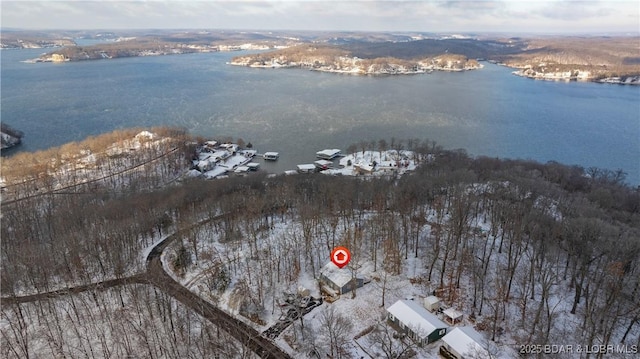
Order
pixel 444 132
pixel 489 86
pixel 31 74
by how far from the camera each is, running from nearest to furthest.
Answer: pixel 444 132 → pixel 489 86 → pixel 31 74

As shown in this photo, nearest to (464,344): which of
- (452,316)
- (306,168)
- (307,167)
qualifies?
(452,316)

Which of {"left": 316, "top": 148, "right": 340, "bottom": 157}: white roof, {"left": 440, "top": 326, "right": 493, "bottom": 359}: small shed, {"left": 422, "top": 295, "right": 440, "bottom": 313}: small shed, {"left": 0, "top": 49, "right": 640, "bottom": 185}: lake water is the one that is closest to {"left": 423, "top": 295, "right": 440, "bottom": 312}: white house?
{"left": 422, "top": 295, "right": 440, "bottom": 313}: small shed

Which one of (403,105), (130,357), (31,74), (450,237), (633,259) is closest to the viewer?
(130,357)

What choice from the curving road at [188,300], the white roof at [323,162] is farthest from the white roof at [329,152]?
the curving road at [188,300]

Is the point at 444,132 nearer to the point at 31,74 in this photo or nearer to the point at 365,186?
the point at 365,186

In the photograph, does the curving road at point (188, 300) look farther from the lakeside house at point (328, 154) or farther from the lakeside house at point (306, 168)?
the lakeside house at point (328, 154)

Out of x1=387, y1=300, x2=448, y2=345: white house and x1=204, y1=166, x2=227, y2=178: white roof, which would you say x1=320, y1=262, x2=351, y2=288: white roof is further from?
x1=204, y1=166, x2=227, y2=178: white roof

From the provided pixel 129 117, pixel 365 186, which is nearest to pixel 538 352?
pixel 365 186
